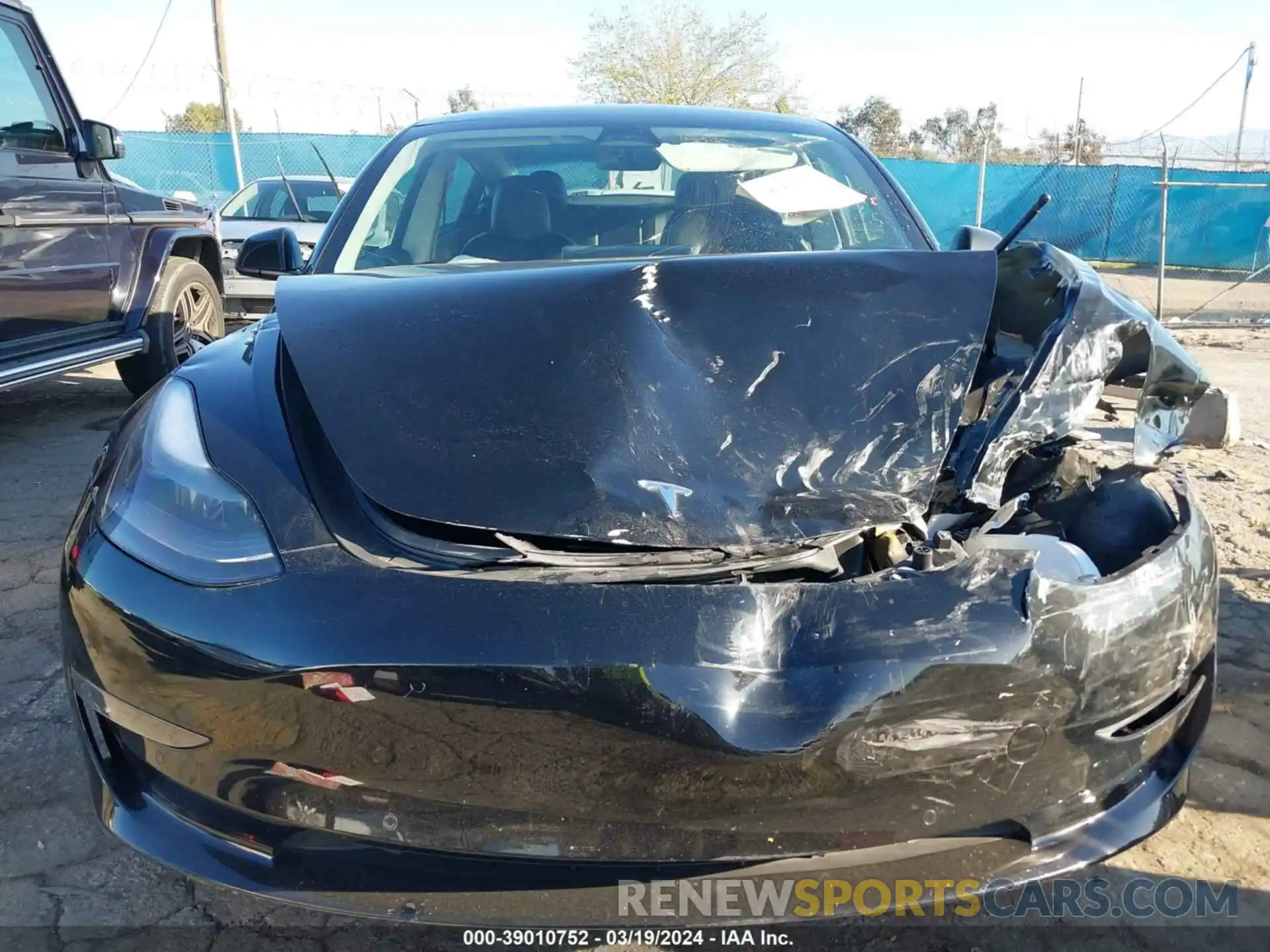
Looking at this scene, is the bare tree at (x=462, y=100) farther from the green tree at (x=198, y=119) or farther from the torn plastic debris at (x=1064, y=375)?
the torn plastic debris at (x=1064, y=375)

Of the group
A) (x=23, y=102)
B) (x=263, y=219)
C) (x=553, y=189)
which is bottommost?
(x=263, y=219)

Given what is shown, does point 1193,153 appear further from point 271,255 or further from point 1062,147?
point 271,255

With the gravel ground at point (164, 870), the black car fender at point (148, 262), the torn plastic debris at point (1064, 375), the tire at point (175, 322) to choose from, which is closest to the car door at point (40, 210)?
the black car fender at point (148, 262)

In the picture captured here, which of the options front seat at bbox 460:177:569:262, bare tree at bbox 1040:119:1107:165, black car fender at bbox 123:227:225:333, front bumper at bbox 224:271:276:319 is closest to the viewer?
front seat at bbox 460:177:569:262

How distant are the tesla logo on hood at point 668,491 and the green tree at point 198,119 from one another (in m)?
22.0

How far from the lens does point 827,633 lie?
1355mm

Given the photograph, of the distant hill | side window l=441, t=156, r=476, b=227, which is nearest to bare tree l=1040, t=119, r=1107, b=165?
the distant hill

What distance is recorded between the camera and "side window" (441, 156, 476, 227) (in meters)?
2.77

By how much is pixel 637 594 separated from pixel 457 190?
6.13 ft

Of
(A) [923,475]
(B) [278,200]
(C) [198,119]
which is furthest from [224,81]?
(A) [923,475]

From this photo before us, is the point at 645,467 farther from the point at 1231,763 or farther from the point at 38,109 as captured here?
the point at 38,109

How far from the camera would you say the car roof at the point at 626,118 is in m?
→ 3.04

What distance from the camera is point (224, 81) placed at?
15.2m

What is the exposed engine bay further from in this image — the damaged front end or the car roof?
the car roof
